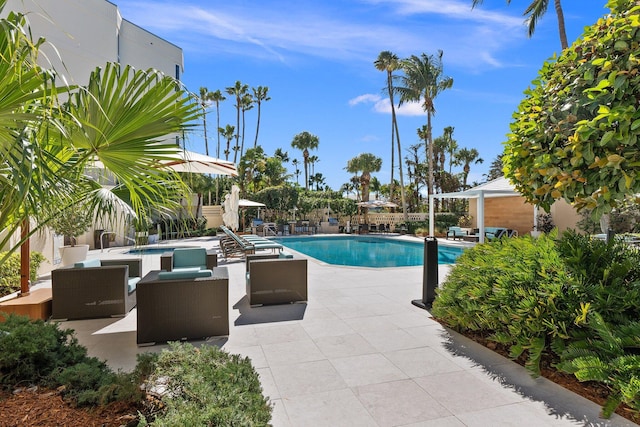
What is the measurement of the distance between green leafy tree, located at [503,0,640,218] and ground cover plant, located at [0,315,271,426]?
2.70 m

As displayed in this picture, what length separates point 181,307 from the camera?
4109 mm

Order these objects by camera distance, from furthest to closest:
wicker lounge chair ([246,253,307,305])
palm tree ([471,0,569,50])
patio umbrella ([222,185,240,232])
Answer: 1. palm tree ([471,0,569,50])
2. patio umbrella ([222,185,240,232])
3. wicker lounge chair ([246,253,307,305])

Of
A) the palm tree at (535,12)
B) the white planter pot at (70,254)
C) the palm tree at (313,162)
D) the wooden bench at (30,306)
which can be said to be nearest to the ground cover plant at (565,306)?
the wooden bench at (30,306)

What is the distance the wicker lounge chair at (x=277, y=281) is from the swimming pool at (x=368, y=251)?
5.99 m

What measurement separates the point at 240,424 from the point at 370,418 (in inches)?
48.6

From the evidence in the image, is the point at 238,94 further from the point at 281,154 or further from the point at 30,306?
the point at 30,306

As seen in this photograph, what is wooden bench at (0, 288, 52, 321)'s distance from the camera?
448 cm

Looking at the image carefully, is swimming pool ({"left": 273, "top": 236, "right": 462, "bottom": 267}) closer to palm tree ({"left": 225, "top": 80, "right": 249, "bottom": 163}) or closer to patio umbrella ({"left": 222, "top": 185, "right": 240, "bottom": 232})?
patio umbrella ({"left": 222, "top": 185, "right": 240, "bottom": 232})

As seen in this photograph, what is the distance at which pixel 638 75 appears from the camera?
2.25 meters

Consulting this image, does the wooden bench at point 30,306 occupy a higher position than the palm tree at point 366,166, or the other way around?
the palm tree at point 366,166

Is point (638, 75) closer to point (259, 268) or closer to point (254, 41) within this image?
point (259, 268)

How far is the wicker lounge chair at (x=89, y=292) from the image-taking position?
15.8 feet

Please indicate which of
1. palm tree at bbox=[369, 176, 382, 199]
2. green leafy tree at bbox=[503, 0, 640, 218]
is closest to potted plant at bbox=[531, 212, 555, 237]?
green leafy tree at bbox=[503, 0, 640, 218]

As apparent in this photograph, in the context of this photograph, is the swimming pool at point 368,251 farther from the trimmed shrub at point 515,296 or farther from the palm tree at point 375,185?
the palm tree at point 375,185
